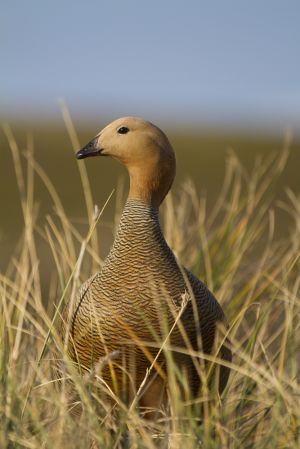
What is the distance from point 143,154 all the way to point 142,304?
54cm

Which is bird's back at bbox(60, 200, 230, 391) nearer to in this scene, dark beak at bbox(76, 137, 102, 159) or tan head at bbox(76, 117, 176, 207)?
tan head at bbox(76, 117, 176, 207)

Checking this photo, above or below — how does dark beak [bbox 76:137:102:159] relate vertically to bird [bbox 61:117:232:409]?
above

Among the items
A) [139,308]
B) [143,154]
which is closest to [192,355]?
[139,308]

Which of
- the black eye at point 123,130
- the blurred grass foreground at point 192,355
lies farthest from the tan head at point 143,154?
the blurred grass foreground at point 192,355

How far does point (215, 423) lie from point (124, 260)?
2.52 ft

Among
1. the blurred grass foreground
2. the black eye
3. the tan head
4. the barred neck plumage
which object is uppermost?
the black eye

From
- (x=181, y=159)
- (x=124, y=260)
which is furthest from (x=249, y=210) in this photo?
(x=181, y=159)

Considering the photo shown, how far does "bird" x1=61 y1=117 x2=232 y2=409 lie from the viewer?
9.25 ft

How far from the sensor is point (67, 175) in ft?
61.8

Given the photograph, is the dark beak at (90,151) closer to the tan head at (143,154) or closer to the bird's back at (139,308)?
the tan head at (143,154)

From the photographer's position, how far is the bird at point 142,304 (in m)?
2.82

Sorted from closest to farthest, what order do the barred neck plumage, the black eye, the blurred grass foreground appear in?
1. the blurred grass foreground
2. the barred neck plumage
3. the black eye

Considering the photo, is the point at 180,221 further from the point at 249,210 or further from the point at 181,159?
the point at 181,159

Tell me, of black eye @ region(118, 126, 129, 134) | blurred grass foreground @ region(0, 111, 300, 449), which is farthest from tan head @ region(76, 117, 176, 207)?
blurred grass foreground @ region(0, 111, 300, 449)
